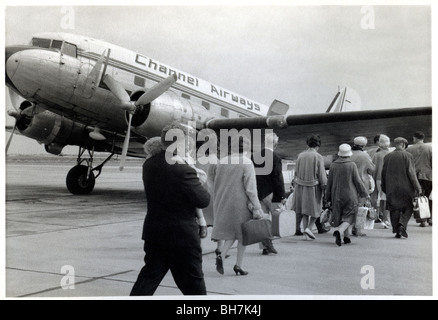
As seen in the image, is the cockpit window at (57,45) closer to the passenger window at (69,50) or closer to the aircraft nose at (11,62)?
the passenger window at (69,50)

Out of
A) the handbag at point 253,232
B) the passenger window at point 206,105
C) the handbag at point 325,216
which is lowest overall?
the handbag at point 325,216

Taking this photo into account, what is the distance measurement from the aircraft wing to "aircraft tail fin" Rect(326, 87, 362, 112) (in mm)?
3118

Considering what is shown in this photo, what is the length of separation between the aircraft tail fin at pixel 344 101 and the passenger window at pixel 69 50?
10019 millimetres

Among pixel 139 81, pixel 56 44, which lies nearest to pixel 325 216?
pixel 139 81

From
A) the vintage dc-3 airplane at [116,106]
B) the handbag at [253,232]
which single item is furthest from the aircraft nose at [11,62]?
the handbag at [253,232]

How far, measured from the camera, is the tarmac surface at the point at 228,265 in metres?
4.26

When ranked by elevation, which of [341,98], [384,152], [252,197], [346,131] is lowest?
[252,197]

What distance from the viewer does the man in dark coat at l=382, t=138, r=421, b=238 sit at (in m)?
6.87

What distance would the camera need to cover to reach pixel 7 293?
4.13 meters

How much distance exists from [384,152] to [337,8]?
11.6 ft

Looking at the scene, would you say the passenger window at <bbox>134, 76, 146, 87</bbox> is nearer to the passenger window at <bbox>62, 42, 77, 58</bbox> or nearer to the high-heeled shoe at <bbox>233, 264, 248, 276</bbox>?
the passenger window at <bbox>62, 42, 77, 58</bbox>

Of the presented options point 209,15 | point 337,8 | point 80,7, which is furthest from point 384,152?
point 80,7
